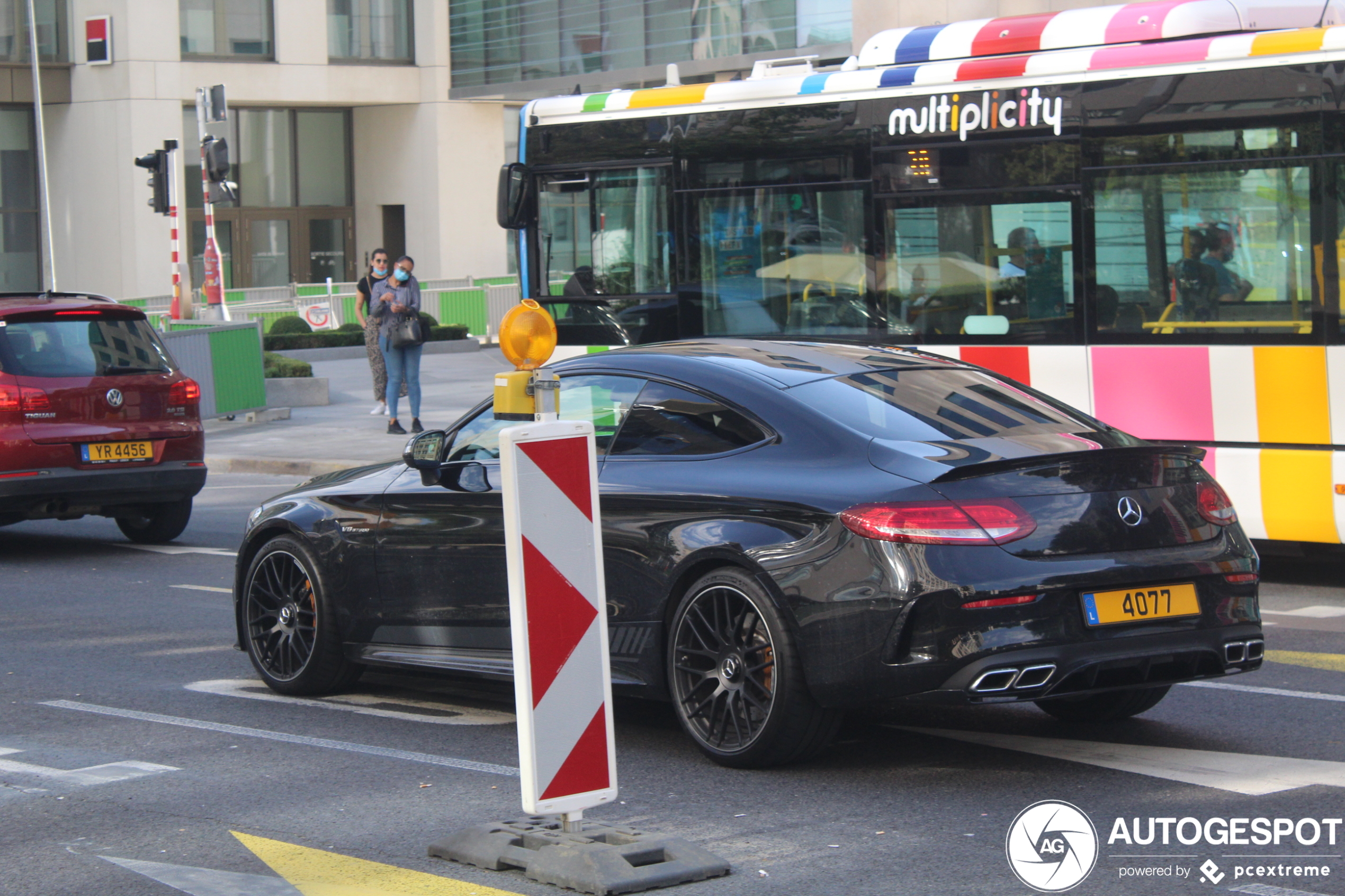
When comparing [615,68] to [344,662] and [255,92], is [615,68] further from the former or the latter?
[344,662]

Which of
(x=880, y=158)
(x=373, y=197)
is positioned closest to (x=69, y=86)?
(x=373, y=197)

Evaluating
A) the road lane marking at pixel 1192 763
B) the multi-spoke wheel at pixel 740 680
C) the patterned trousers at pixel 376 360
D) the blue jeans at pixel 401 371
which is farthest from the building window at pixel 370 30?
the road lane marking at pixel 1192 763

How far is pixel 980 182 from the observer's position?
1117 centimetres

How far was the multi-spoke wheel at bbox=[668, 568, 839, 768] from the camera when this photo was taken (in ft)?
19.6

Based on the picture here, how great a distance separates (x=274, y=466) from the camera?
1853 centimetres

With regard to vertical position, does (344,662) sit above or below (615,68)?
below

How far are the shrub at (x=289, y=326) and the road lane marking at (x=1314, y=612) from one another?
2661cm

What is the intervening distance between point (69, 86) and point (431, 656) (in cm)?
3995

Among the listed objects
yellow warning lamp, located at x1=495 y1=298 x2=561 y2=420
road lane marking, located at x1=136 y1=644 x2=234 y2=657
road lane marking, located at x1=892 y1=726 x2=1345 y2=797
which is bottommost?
road lane marking, located at x1=892 y1=726 x2=1345 y2=797

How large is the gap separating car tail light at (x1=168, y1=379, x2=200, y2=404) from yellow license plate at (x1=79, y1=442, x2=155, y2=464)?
0.36 m

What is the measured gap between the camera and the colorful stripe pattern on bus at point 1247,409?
9.95m

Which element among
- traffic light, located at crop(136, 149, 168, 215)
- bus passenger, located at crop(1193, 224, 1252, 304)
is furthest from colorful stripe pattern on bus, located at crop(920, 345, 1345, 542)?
traffic light, located at crop(136, 149, 168, 215)

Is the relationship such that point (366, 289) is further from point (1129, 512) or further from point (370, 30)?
point (370, 30)

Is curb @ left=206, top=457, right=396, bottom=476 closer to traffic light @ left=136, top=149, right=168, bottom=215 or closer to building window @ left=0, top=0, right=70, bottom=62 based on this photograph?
traffic light @ left=136, top=149, right=168, bottom=215
